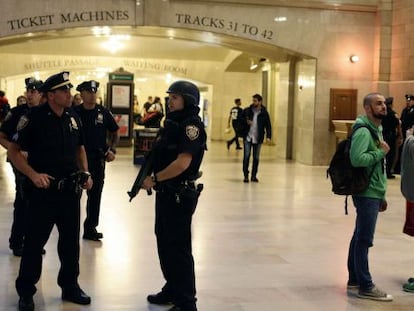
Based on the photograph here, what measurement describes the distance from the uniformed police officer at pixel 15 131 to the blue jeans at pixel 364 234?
270 cm

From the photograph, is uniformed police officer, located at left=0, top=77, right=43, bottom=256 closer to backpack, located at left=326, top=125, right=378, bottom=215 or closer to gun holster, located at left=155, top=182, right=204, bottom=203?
gun holster, located at left=155, top=182, right=204, bottom=203

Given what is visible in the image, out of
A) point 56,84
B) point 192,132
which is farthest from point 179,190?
point 56,84

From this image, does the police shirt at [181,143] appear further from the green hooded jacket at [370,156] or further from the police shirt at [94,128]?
the police shirt at [94,128]

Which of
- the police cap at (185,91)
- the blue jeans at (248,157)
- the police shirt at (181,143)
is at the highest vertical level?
Answer: the police cap at (185,91)

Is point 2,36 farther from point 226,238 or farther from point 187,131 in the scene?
point 187,131

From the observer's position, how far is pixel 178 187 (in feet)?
14.3

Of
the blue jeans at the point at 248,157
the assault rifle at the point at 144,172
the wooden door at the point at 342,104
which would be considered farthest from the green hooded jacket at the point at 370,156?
the wooden door at the point at 342,104

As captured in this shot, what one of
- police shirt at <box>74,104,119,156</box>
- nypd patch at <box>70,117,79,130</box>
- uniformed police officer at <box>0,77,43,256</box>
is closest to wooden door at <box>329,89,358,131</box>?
police shirt at <box>74,104,119,156</box>

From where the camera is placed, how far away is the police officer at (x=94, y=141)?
265 inches

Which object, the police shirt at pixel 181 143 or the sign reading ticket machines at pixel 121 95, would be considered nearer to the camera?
the police shirt at pixel 181 143

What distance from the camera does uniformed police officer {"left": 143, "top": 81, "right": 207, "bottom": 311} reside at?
4.35m

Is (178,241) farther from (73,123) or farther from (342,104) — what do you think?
(342,104)

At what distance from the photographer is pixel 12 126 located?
5.69m

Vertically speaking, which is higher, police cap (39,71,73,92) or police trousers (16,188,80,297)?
police cap (39,71,73,92)
